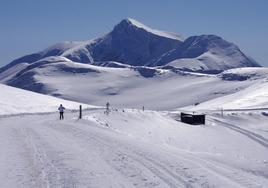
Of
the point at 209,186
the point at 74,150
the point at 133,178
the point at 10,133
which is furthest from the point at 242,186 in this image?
the point at 10,133

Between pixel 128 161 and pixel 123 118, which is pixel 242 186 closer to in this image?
pixel 128 161

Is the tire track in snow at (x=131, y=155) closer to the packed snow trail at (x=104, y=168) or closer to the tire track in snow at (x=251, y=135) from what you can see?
the packed snow trail at (x=104, y=168)

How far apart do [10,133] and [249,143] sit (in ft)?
71.2

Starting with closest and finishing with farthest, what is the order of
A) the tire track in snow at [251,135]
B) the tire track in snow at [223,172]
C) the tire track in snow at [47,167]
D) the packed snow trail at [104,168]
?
the tire track in snow at [47,167], the packed snow trail at [104,168], the tire track in snow at [223,172], the tire track in snow at [251,135]

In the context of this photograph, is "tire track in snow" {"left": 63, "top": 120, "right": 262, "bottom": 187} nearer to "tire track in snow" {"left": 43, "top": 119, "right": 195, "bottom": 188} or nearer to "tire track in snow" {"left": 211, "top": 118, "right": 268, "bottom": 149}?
"tire track in snow" {"left": 43, "top": 119, "right": 195, "bottom": 188}

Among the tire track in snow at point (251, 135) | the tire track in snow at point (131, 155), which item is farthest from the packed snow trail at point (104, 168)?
the tire track in snow at point (251, 135)

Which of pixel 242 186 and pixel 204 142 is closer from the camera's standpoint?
pixel 242 186

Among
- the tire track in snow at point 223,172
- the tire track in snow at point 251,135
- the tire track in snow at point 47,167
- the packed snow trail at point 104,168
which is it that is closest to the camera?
the tire track in snow at point 47,167

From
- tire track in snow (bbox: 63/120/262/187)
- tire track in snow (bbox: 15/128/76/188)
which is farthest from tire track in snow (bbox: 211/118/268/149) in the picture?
tire track in snow (bbox: 63/120/262/187)

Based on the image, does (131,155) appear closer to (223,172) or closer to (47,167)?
(47,167)

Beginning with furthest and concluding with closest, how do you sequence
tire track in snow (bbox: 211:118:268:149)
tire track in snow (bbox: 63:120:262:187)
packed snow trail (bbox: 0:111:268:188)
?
tire track in snow (bbox: 211:118:268:149) < tire track in snow (bbox: 63:120:262:187) < packed snow trail (bbox: 0:111:268:188)

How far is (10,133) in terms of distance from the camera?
27250 millimetres

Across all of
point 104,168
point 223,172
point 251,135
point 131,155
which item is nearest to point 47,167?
point 104,168

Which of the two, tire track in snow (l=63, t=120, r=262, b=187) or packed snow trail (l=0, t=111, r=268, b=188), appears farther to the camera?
tire track in snow (l=63, t=120, r=262, b=187)
